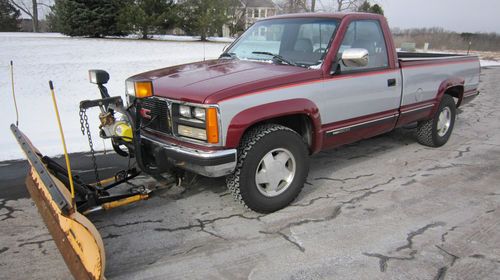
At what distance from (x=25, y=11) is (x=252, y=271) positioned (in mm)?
53477

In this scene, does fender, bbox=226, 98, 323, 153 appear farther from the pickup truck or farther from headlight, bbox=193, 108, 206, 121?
headlight, bbox=193, 108, 206, 121

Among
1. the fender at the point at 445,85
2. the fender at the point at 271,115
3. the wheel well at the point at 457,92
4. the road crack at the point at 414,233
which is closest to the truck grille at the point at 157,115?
the fender at the point at 271,115

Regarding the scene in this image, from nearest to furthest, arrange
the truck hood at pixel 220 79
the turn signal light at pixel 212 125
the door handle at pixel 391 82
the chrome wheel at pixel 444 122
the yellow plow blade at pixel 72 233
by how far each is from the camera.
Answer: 1. the yellow plow blade at pixel 72 233
2. the turn signal light at pixel 212 125
3. the truck hood at pixel 220 79
4. the door handle at pixel 391 82
5. the chrome wheel at pixel 444 122

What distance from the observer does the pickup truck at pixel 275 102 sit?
3.24 meters

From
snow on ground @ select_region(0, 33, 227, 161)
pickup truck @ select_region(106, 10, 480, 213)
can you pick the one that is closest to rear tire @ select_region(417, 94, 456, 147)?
pickup truck @ select_region(106, 10, 480, 213)

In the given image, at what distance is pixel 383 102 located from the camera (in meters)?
4.60

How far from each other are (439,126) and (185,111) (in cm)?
432

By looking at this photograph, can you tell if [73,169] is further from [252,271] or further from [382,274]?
[382,274]

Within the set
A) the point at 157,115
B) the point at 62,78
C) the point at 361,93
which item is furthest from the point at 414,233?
the point at 62,78

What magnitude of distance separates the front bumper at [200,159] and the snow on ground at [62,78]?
9.49 ft

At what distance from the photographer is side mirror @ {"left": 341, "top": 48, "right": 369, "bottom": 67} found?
372cm

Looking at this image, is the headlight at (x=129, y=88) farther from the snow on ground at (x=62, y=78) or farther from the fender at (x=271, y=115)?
the snow on ground at (x=62, y=78)

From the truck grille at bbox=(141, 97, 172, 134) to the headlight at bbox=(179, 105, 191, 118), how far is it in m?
0.19

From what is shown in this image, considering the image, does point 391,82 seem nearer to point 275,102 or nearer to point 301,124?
point 301,124
